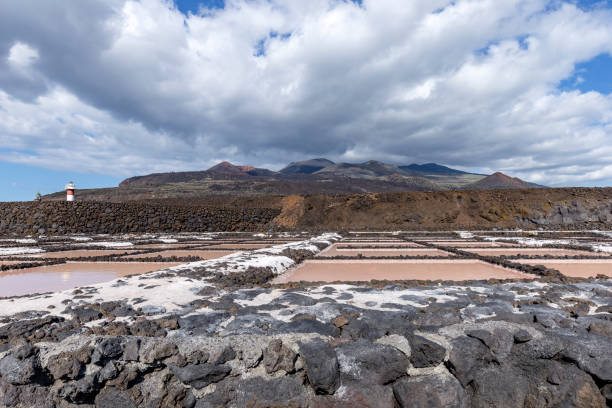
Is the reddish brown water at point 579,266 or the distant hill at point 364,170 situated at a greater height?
the distant hill at point 364,170

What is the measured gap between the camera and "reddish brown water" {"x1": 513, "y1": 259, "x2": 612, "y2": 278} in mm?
6500

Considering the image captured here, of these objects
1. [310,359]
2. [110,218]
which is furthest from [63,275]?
[110,218]

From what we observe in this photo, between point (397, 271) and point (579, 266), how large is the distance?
13.2 feet

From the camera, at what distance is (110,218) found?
22.1 meters

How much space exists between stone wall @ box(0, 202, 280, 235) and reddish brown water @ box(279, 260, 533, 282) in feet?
59.4

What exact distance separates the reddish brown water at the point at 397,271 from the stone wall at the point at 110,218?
1811 centimetres

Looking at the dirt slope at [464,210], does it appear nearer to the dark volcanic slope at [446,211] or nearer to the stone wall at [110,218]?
the dark volcanic slope at [446,211]

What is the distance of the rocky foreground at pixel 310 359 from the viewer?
2.41m

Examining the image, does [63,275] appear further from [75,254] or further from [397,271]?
[397,271]

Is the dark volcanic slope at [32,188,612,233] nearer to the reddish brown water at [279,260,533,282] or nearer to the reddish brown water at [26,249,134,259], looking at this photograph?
the reddish brown water at [26,249,134,259]

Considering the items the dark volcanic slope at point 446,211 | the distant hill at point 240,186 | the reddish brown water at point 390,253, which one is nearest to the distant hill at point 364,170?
the distant hill at point 240,186

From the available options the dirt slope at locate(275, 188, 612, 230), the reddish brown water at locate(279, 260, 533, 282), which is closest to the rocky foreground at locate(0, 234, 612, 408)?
the reddish brown water at locate(279, 260, 533, 282)

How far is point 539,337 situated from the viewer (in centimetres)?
268

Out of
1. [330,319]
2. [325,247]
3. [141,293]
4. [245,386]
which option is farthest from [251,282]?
[325,247]
